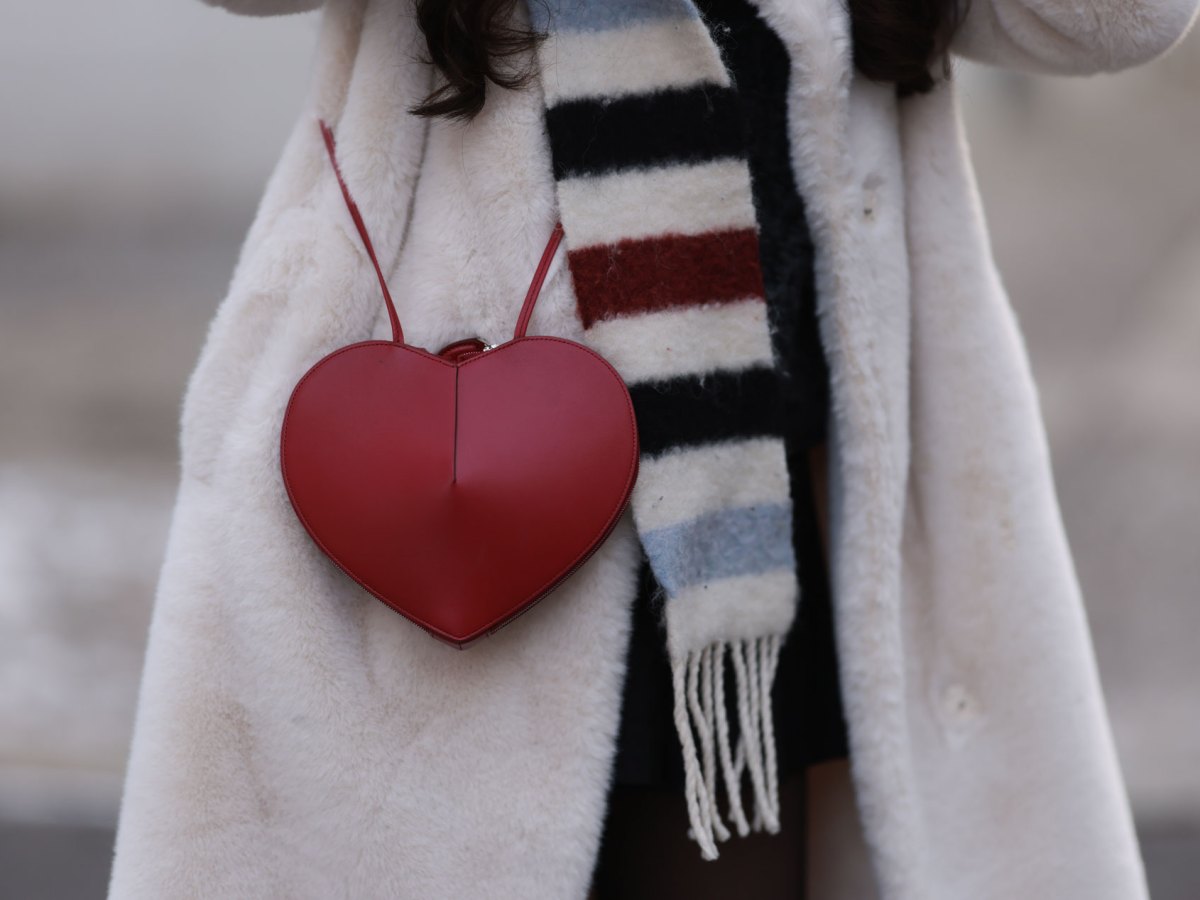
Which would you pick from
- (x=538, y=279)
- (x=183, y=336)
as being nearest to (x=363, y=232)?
(x=538, y=279)

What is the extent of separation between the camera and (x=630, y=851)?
1096 mm

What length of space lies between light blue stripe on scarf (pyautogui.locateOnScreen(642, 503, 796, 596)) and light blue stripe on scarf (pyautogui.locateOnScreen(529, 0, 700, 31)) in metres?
0.39

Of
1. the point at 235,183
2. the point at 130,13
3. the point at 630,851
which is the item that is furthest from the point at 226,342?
the point at 130,13

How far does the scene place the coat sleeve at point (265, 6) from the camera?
109 centimetres

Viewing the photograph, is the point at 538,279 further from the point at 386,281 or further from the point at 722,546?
the point at 722,546

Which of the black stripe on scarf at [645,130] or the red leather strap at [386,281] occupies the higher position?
the black stripe on scarf at [645,130]

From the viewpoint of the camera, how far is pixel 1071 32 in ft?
3.61

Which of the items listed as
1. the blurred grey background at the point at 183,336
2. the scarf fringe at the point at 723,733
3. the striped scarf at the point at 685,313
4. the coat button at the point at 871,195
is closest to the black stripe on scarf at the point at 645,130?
the striped scarf at the point at 685,313

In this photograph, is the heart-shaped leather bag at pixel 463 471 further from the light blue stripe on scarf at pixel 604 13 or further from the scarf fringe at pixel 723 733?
the light blue stripe on scarf at pixel 604 13

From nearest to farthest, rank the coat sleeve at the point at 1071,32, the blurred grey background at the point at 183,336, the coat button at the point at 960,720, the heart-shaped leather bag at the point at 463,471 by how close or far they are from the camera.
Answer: the heart-shaped leather bag at the point at 463,471
the coat sleeve at the point at 1071,32
the coat button at the point at 960,720
the blurred grey background at the point at 183,336

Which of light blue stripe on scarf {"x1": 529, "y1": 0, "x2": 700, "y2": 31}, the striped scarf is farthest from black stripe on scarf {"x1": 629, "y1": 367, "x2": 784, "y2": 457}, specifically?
light blue stripe on scarf {"x1": 529, "y1": 0, "x2": 700, "y2": 31}

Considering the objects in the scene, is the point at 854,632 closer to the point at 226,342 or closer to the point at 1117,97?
the point at 226,342

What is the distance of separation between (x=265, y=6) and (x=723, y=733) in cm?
72

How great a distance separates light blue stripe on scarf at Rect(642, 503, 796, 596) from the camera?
965 mm
